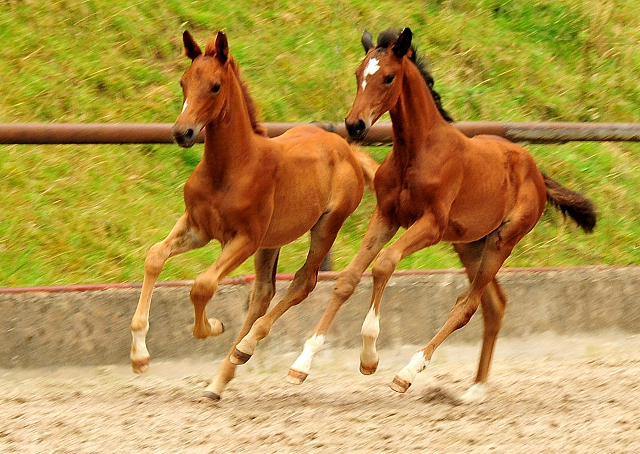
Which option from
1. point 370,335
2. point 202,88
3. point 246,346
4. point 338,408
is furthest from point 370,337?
point 202,88

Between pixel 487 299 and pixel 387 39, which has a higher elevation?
pixel 387 39

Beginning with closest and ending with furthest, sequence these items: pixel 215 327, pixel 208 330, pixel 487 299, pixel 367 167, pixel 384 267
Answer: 1. pixel 384 267
2. pixel 208 330
3. pixel 215 327
4. pixel 487 299
5. pixel 367 167

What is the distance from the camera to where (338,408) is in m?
5.13

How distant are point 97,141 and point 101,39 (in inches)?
134

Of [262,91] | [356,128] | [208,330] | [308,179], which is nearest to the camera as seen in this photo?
[356,128]

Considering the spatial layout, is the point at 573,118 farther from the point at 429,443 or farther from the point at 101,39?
the point at 429,443

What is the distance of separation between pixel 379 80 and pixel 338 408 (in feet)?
5.59

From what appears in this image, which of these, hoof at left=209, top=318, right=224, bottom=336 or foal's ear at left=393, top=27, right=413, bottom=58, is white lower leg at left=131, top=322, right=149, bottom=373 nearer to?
hoof at left=209, top=318, right=224, bottom=336

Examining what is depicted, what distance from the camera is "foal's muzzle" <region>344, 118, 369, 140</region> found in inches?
185

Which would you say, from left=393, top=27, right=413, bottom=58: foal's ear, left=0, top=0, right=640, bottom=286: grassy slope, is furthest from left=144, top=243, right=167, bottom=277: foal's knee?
left=0, top=0, right=640, bottom=286: grassy slope

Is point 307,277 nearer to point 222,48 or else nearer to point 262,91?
point 222,48

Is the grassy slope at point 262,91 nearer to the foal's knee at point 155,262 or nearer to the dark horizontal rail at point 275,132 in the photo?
the dark horizontal rail at point 275,132

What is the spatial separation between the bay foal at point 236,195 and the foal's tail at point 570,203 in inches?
54.4

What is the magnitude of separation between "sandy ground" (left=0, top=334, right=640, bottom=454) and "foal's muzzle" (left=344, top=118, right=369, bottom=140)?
1.37 meters
